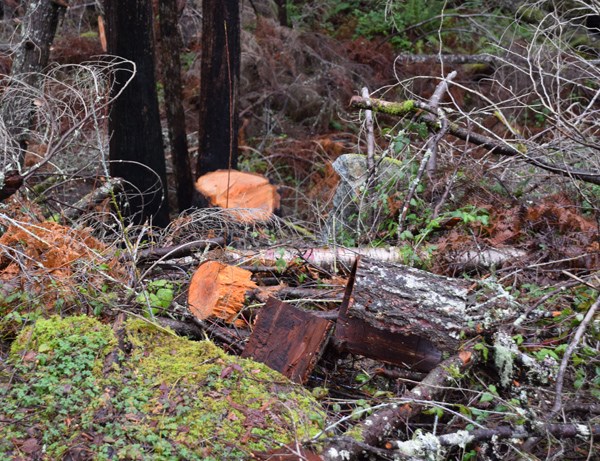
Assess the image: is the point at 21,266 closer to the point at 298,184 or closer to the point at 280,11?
the point at 298,184

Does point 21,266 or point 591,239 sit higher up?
point 21,266

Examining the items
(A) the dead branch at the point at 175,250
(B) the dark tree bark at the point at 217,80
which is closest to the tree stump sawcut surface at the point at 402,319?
(A) the dead branch at the point at 175,250

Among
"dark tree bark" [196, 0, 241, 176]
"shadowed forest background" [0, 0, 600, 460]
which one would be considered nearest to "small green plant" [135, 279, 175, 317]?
"shadowed forest background" [0, 0, 600, 460]

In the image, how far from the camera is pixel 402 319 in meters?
3.37

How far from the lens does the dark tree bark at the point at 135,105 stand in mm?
5918

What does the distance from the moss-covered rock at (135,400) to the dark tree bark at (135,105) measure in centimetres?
275

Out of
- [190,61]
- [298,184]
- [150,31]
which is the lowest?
[298,184]

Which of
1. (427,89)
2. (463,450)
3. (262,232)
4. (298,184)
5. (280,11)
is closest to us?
(463,450)

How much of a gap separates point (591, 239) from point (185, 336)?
299cm

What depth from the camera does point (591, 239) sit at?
467 cm

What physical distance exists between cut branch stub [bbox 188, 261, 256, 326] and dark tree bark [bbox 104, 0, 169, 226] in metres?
2.06

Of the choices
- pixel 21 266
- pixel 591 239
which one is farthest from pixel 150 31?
pixel 591 239

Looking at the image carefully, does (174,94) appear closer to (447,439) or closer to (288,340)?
(288,340)

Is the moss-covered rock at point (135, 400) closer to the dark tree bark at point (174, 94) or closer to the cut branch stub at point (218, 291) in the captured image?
the cut branch stub at point (218, 291)
